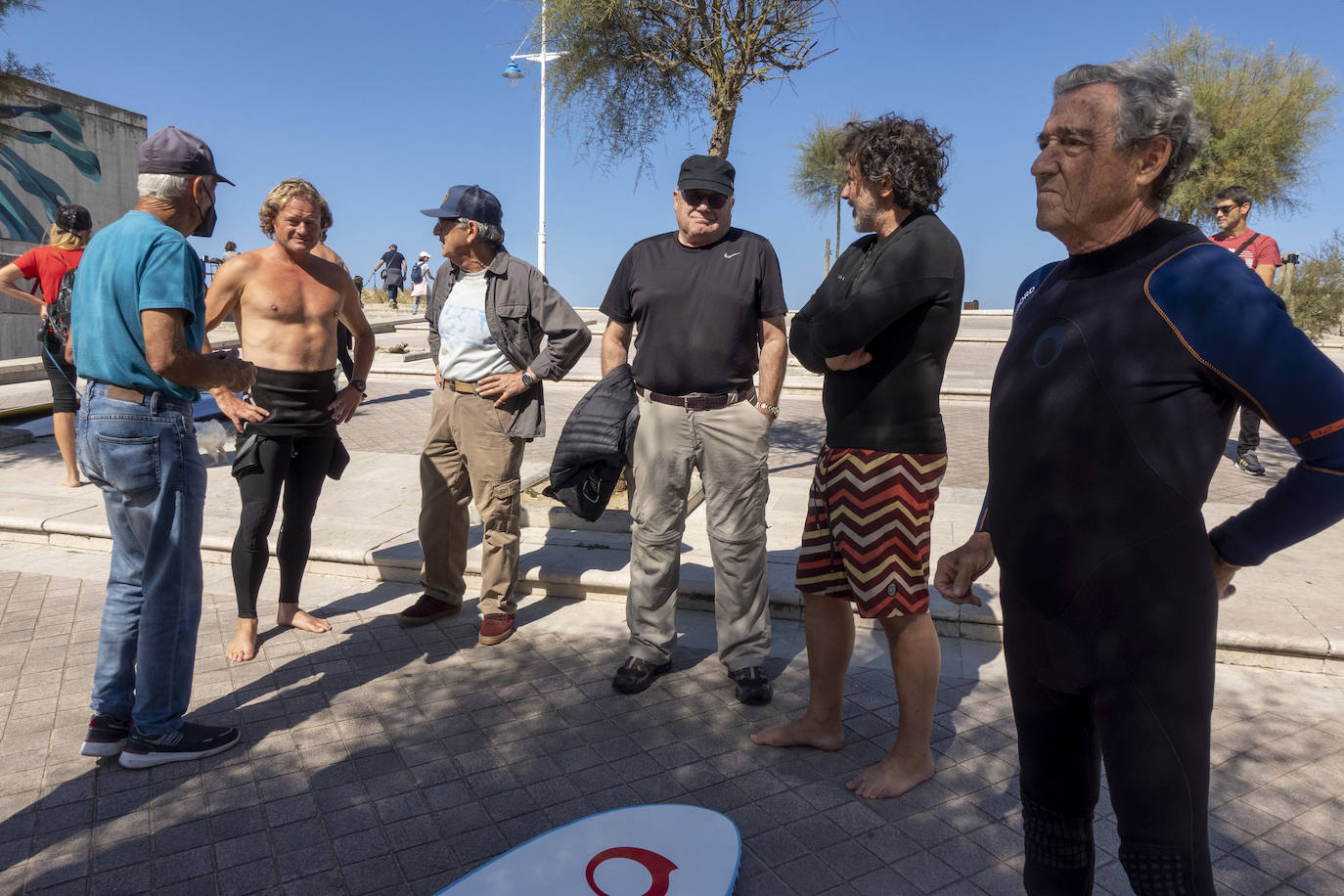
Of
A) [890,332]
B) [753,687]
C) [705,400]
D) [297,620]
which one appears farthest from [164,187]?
[753,687]

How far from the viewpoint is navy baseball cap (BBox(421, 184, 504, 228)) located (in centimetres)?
449

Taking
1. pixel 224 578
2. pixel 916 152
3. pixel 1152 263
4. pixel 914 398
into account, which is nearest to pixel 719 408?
pixel 914 398

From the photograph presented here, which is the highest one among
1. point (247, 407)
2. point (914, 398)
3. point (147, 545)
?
point (914, 398)

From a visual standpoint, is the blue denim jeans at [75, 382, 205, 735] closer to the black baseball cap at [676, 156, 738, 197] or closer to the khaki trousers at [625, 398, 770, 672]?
the khaki trousers at [625, 398, 770, 672]

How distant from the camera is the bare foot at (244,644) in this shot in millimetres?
4316

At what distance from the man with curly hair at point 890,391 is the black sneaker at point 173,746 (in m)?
2.34

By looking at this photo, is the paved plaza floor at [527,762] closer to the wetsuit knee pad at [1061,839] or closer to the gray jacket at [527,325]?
the wetsuit knee pad at [1061,839]

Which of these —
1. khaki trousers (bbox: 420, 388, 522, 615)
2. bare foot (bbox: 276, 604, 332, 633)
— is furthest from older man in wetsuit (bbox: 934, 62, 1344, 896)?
bare foot (bbox: 276, 604, 332, 633)

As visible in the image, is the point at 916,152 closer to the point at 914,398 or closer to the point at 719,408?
the point at 914,398

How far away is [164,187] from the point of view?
317 cm

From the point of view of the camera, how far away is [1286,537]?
1616 mm

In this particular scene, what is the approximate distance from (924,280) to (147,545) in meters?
2.83

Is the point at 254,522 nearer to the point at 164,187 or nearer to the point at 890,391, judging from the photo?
the point at 164,187

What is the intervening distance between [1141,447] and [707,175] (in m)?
2.56
